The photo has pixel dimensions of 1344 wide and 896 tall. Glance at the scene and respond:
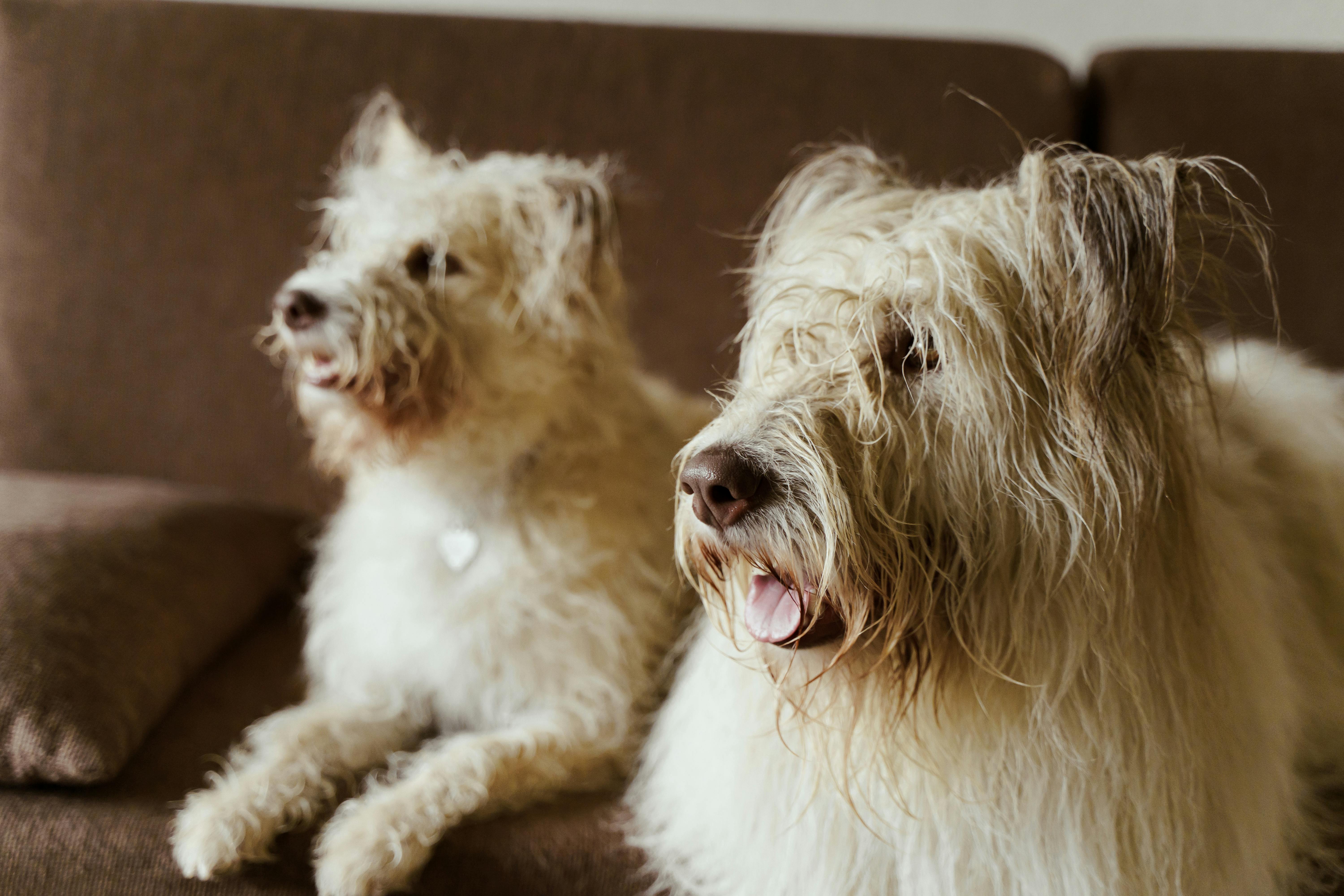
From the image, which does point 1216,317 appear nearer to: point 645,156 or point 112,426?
point 645,156

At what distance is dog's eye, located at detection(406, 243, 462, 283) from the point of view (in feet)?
4.87

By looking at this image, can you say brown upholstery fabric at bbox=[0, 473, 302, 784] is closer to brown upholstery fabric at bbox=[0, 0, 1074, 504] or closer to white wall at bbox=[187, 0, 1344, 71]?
brown upholstery fabric at bbox=[0, 0, 1074, 504]

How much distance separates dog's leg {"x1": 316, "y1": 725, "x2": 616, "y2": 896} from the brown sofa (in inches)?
29.0

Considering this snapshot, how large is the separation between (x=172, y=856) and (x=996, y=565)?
106 cm

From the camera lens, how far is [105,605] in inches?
53.9

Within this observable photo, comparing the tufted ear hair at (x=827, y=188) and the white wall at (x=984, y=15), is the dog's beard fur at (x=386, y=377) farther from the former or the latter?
the white wall at (x=984, y=15)

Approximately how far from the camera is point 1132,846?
979 mm

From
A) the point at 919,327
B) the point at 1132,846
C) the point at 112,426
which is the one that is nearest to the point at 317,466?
the point at 112,426

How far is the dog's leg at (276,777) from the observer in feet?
3.83

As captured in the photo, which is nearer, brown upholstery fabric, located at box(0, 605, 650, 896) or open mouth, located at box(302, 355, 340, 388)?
brown upholstery fabric, located at box(0, 605, 650, 896)

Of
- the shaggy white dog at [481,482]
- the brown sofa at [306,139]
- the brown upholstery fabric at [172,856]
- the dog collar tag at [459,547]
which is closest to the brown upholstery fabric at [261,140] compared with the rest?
the brown sofa at [306,139]

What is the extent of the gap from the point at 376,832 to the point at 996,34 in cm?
233

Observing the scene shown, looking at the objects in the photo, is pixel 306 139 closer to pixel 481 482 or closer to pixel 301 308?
pixel 301 308

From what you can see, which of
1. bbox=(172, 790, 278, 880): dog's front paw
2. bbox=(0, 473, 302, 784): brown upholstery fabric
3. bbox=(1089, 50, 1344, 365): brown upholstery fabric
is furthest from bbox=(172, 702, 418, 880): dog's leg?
bbox=(1089, 50, 1344, 365): brown upholstery fabric
